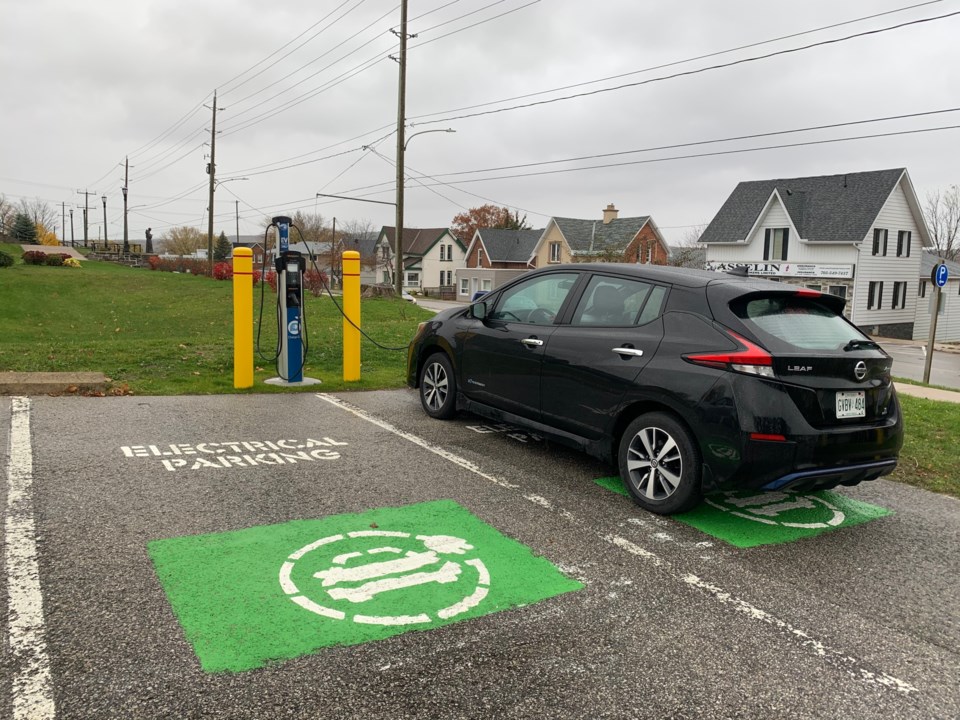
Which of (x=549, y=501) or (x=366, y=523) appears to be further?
(x=549, y=501)

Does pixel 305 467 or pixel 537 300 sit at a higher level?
pixel 537 300

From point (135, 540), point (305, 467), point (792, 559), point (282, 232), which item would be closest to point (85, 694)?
point (135, 540)

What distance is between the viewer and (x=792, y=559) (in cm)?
402

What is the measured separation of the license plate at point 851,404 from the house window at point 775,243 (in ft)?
123

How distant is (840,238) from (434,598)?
1528 inches

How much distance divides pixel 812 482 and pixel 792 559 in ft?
1.59

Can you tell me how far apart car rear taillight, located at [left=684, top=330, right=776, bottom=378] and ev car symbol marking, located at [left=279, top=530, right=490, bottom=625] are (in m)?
1.85

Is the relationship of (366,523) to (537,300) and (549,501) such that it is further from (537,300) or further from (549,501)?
(537,300)

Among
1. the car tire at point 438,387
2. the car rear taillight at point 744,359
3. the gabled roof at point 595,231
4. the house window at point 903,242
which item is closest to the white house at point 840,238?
the house window at point 903,242

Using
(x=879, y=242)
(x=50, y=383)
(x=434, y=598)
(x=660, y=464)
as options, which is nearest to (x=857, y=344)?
(x=660, y=464)

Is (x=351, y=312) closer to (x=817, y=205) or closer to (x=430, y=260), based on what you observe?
A: (x=817, y=205)

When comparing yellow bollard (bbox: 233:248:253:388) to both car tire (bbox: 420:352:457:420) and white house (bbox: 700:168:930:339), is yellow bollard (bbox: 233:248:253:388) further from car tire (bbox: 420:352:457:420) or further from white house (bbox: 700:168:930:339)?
white house (bbox: 700:168:930:339)

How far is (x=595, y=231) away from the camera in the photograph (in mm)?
60719

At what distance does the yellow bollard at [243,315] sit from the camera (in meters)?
8.04
